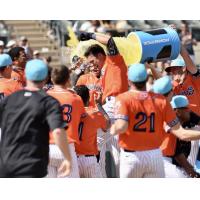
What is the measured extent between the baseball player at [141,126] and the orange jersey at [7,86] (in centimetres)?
204

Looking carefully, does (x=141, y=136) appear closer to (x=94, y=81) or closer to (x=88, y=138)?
(x=88, y=138)

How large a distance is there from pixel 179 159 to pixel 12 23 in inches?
521

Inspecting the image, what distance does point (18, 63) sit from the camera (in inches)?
443

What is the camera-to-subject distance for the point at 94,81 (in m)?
10.9

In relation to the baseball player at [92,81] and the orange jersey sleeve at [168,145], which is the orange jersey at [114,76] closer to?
the baseball player at [92,81]

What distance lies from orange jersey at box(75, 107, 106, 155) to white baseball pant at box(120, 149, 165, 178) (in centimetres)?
69

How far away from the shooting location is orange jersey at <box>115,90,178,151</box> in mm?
8125

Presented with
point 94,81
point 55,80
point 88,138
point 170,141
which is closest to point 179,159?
point 170,141

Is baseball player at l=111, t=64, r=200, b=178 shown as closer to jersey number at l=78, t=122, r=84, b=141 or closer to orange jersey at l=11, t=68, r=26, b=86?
jersey number at l=78, t=122, r=84, b=141

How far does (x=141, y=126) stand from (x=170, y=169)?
95 centimetres

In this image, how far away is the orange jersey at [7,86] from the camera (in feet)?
32.1

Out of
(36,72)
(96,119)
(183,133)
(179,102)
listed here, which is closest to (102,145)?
(96,119)

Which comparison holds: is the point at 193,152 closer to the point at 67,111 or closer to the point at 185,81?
the point at 185,81

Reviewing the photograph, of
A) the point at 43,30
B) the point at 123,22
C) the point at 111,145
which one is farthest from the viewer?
the point at 43,30
